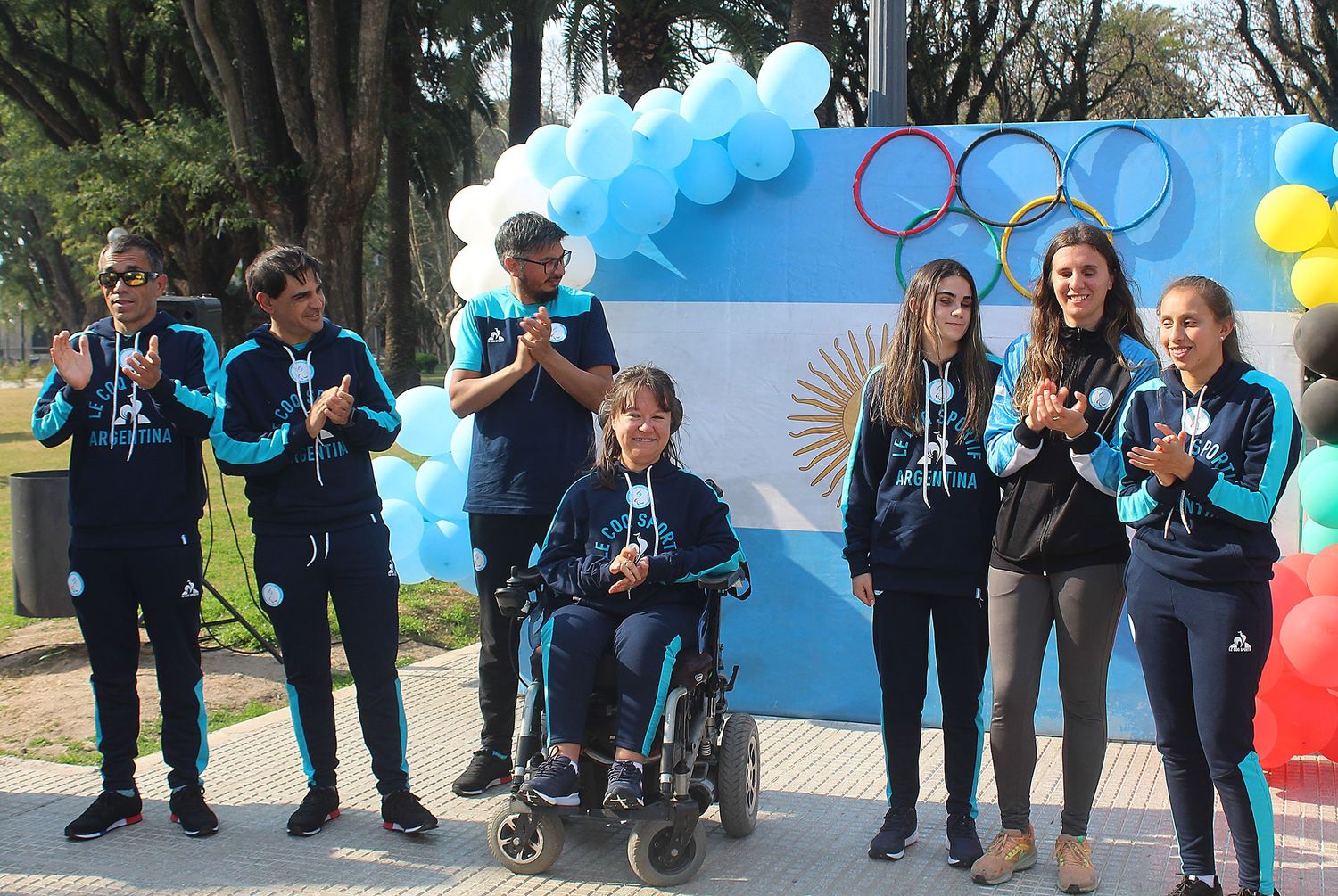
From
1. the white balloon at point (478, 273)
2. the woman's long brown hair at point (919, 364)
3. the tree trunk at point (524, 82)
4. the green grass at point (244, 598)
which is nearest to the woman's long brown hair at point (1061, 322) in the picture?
the woman's long brown hair at point (919, 364)

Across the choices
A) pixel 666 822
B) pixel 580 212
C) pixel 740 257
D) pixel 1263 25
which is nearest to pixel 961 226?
pixel 740 257

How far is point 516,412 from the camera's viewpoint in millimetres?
4297

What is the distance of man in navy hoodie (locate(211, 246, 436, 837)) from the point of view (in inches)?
153

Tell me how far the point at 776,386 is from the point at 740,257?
56 centimetres

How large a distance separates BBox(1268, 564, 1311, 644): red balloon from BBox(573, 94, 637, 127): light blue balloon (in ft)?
9.71

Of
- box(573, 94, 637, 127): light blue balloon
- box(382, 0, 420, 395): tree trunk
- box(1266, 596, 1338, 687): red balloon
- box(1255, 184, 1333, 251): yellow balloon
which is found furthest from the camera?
box(382, 0, 420, 395): tree trunk

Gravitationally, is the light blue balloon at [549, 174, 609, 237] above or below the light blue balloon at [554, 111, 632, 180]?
below

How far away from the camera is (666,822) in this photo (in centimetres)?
353

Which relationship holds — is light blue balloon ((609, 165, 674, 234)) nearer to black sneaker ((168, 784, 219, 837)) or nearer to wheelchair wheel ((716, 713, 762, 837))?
wheelchair wheel ((716, 713, 762, 837))

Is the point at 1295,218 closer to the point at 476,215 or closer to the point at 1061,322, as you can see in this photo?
the point at 1061,322

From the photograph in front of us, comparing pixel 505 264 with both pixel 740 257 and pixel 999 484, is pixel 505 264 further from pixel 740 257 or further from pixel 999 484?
pixel 999 484

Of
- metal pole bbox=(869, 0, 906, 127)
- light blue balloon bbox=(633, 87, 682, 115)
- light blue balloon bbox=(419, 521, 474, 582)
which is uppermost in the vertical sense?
metal pole bbox=(869, 0, 906, 127)

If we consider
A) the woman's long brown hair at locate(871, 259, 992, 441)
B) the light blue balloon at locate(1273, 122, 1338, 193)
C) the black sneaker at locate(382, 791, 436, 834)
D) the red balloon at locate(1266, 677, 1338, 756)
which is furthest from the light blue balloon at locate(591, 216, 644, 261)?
the red balloon at locate(1266, 677, 1338, 756)

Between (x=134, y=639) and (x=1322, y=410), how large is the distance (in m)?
4.11
